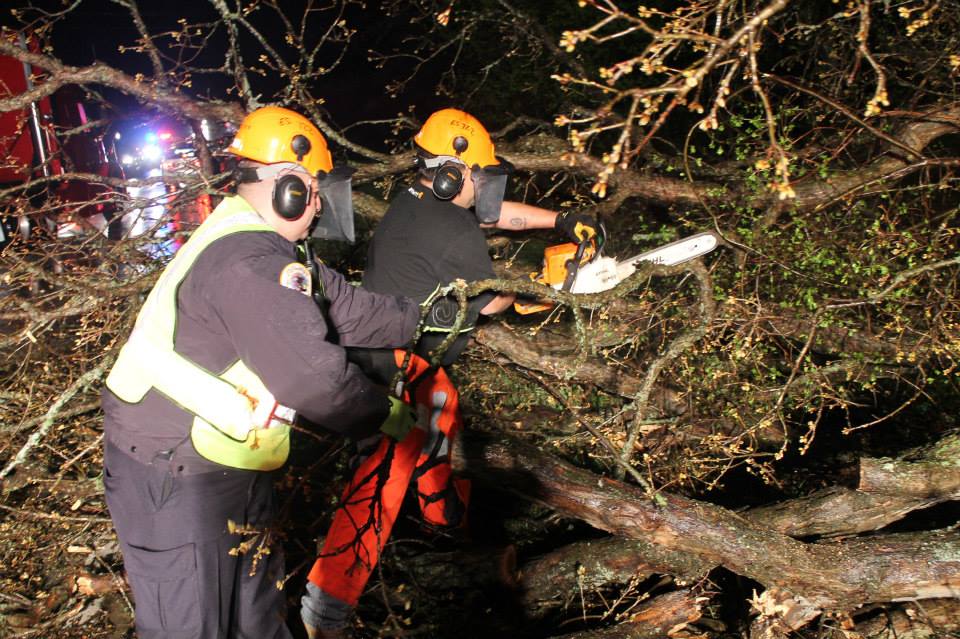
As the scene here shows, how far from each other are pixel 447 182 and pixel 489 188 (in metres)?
0.33

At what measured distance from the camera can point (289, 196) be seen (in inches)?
93.4

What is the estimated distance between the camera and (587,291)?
11.1 feet

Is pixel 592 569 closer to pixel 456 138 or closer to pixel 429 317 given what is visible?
pixel 429 317

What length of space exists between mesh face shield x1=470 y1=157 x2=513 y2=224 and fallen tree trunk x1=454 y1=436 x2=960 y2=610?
1.24m

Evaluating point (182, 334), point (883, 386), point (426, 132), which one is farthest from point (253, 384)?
point (883, 386)

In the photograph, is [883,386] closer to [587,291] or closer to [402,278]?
[587,291]

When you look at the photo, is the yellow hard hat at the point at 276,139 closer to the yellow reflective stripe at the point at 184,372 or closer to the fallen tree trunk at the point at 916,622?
the yellow reflective stripe at the point at 184,372

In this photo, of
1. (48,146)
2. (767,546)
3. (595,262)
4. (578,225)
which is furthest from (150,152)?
(767,546)

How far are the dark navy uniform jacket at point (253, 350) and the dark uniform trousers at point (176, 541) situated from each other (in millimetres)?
66

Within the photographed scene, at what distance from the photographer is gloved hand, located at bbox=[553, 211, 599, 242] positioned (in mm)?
3367

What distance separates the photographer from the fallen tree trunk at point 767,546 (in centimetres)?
268

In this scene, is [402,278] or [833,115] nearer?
[402,278]

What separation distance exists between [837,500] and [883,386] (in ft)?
4.68

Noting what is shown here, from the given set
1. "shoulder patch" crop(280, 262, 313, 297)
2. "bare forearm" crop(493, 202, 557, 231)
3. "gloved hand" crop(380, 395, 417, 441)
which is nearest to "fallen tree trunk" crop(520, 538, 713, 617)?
"gloved hand" crop(380, 395, 417, 441)
